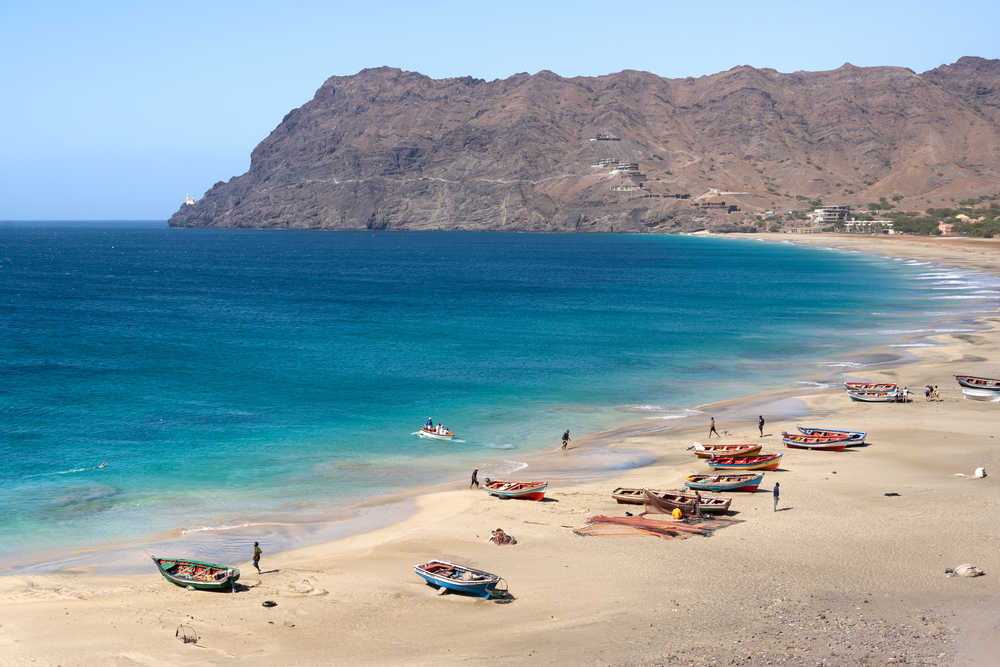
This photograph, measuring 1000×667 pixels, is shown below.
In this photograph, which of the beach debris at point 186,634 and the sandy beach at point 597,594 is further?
the beach debris at point 186,634

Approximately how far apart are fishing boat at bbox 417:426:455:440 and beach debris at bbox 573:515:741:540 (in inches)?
644

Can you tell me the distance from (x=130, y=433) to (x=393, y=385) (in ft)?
64.0

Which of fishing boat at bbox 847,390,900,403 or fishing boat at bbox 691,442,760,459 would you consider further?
fishing boat at bbox 847,390,900,403

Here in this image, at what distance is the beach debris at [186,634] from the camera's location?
24.8 meters

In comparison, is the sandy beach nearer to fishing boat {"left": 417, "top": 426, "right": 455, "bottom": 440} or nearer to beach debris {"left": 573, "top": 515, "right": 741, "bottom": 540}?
beach debris {"left": 573, "top": 515, "right": 741, "bottom": 540}

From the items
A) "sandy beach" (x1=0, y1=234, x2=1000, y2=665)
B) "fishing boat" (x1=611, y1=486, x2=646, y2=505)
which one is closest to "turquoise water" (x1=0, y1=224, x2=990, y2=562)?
"sandy beach" (x1=0, y1=234, x2=1000, y2=665)

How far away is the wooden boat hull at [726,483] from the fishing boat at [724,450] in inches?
112

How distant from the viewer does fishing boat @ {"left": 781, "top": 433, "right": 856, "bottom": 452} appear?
46.2 metres

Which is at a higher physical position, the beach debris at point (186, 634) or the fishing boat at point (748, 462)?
the fishing boat at point (748, 462)

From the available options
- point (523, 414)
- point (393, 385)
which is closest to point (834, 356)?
point (523, 414)

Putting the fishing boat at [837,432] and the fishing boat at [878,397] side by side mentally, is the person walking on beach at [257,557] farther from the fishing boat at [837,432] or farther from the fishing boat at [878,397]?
the fishing boat at [878,397]

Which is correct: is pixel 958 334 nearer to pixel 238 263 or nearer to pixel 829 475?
pixel 829 475

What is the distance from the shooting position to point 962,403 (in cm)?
5578

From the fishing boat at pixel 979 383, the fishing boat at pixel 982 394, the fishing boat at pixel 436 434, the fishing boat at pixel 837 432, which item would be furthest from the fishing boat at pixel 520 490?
the fishing boat at pixel 979 383
